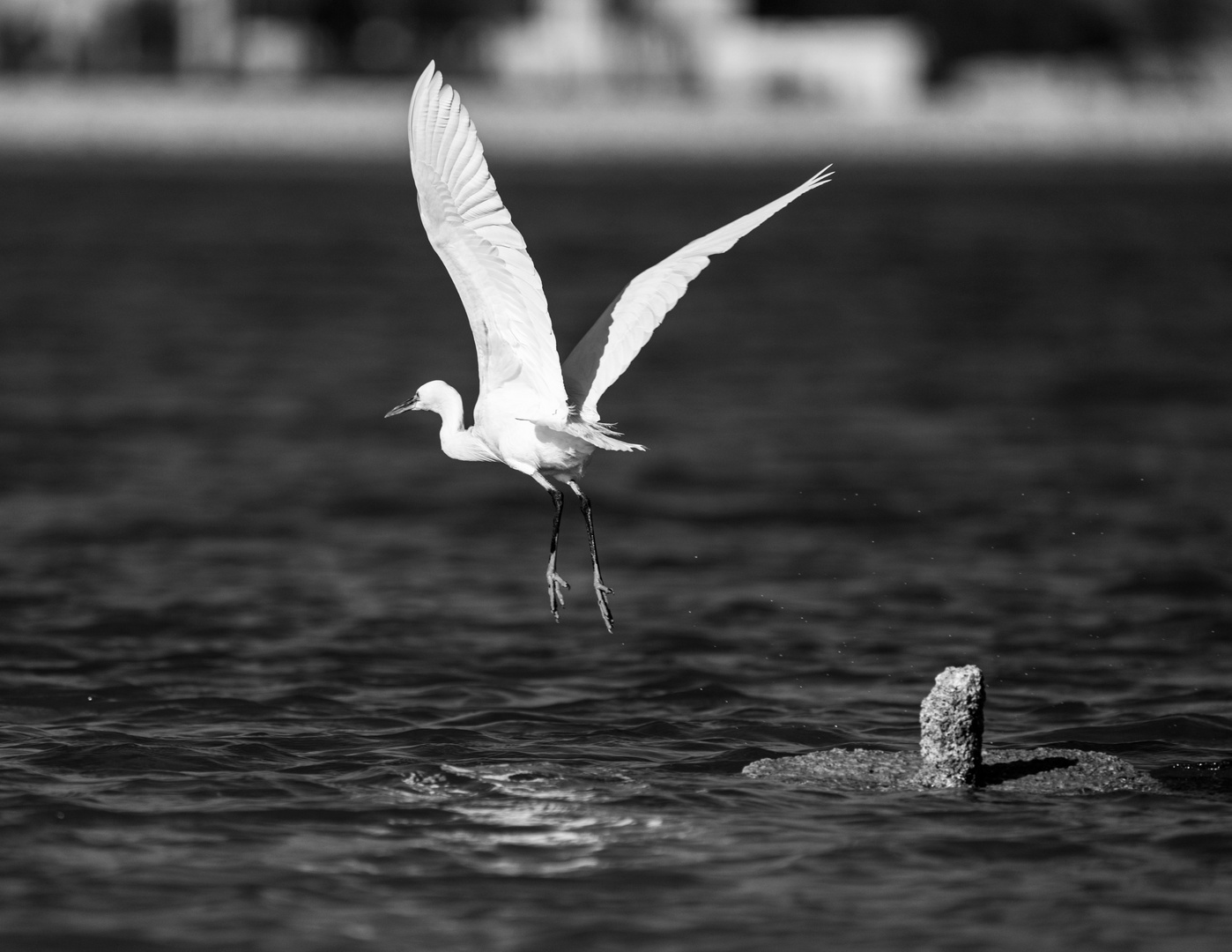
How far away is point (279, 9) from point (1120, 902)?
12721cm

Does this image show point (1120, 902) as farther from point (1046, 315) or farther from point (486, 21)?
point (486, 21)

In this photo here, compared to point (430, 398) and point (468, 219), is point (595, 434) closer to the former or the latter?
point (468, 219)

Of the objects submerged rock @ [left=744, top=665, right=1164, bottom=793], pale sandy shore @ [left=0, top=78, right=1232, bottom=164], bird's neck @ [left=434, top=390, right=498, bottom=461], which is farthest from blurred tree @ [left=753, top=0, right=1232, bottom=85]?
submerged rock @ [left=744, top=665, right=1164, bottom=793]

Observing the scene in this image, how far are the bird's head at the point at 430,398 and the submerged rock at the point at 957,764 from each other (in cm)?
310

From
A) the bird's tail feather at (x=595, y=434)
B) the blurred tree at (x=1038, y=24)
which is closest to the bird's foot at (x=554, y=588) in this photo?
the bird's tail feather at (x=595, y=434)

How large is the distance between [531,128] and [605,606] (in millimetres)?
104446

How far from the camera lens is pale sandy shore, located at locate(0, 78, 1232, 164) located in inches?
4454

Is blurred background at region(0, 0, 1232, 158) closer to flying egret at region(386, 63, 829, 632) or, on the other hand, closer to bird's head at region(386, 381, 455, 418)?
bird's head at region(386, 381, 455, 418)

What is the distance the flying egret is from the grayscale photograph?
0.09ft

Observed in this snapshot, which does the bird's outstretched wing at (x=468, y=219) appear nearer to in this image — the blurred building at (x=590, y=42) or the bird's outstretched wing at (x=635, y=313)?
the bird's outstretched wing at (x=635, y=313)

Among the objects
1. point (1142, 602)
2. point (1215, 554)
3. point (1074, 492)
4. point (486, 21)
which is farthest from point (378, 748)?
point (486, 21)

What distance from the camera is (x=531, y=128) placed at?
377 feet

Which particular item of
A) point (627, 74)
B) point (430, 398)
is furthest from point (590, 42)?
point (430, 398)

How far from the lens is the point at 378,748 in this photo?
12.3m
